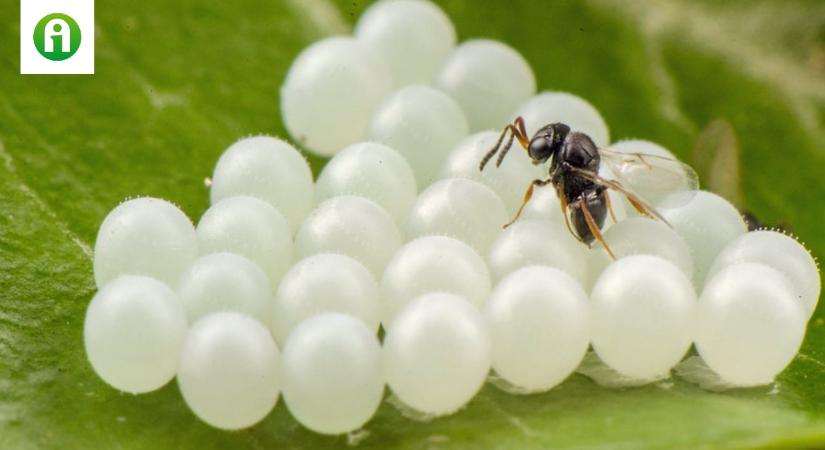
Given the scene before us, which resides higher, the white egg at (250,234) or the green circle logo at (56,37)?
the green circle logo at (56,37)

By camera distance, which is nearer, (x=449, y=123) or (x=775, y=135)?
(x=449, y=123)

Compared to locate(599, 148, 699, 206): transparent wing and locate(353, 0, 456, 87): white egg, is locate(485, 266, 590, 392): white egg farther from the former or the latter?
locate(353, 0, 456, 87): white egg

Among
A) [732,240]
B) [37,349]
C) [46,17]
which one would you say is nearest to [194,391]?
[37,349]

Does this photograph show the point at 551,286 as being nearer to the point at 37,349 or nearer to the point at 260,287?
the point at 260,287

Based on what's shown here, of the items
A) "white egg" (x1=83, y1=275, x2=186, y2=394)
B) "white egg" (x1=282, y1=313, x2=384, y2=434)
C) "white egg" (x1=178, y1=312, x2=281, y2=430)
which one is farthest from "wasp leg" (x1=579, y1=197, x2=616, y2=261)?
"white egg" (x1=83, y1=275, x2=186, y2=394)

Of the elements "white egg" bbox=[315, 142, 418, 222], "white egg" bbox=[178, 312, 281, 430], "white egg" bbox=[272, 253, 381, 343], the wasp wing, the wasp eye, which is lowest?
"white egg" bbox=[178, 312, 281, 430]

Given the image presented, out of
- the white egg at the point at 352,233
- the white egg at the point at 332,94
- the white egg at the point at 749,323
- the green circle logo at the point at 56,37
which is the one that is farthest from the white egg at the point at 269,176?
the white egg at the point at 749,323

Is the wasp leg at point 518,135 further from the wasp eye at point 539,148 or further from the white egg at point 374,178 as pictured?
the white egg at point 374,178
